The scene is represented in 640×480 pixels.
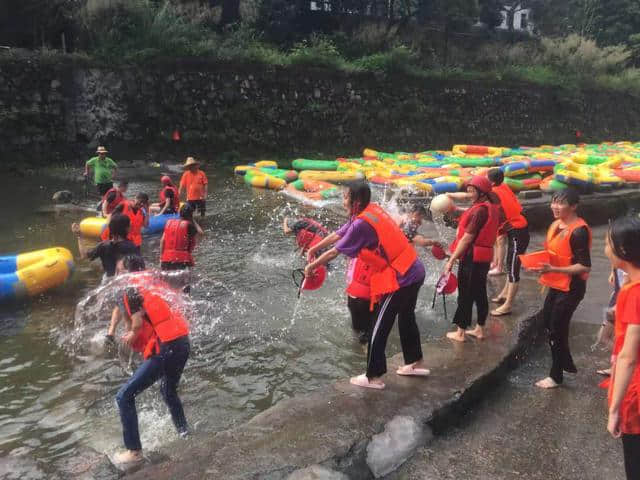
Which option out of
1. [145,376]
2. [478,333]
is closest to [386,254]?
[478,333]

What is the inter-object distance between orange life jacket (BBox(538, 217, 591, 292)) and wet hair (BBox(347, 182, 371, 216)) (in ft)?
5.12

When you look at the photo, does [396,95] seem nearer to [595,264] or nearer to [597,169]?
[597,169]

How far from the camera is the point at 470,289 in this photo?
4.86m

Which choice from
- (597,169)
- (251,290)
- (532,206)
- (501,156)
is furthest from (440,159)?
(251,290)

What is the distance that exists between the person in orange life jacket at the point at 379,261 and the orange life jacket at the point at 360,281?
748mm

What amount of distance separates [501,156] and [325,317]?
14161 millimetres

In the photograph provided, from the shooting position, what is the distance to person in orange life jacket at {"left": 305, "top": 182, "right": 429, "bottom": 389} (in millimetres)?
3715

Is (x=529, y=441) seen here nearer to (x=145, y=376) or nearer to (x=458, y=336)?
(x=458, y=336)

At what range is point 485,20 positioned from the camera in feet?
112

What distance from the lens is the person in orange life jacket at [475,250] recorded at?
458cm

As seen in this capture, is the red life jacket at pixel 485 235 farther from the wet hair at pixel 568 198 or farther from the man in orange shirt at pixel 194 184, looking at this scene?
the man in orange shirt at pixel 194 184

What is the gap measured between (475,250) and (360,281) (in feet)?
3.41

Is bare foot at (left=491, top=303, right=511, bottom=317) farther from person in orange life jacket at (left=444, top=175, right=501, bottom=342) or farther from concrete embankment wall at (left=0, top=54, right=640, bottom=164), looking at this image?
concrete embankment wall at (left=0, top=54, right=640, bottom=164)

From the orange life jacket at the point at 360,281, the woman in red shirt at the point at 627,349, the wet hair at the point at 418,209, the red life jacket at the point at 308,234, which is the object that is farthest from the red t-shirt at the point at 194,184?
the woman in red shirt at the point at 627,349
